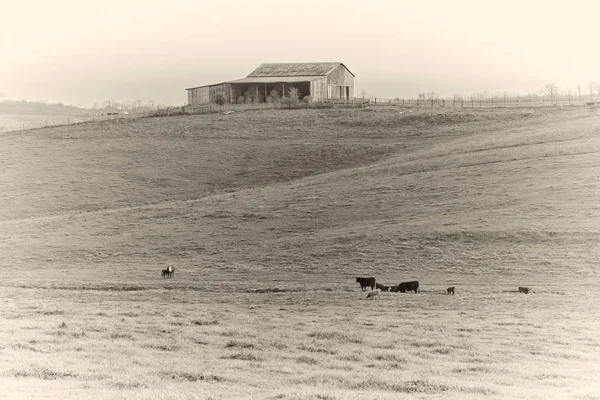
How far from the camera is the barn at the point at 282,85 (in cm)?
10850

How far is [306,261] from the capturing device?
123ft

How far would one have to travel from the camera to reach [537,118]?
83.5m

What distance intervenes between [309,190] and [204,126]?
38142 mm

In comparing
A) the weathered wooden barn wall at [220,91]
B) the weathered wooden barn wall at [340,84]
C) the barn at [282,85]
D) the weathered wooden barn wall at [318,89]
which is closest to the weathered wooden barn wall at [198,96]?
the barn at [282,85]

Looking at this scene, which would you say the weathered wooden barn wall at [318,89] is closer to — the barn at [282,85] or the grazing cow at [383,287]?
the barn at [282,85]

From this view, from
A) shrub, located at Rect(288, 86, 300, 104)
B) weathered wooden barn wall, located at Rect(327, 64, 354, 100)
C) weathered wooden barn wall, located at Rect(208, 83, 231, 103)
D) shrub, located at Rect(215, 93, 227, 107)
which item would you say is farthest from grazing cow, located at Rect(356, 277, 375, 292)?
weathered wooden barn wall, located at Rect(208, 83, 231, 103)

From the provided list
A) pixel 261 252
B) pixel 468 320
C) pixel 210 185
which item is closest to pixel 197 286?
pixel 261 252

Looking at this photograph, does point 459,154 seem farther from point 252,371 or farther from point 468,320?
point 252,371

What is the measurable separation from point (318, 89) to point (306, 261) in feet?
245

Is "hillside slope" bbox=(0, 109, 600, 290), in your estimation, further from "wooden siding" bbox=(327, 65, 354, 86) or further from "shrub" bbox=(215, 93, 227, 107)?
"wooden siding" bbox=(327, 65, 354, 86)

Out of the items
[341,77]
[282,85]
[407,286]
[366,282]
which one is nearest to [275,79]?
[282,85]

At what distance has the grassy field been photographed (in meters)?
16.2

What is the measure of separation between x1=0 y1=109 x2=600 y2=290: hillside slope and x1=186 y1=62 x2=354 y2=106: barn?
721 inches

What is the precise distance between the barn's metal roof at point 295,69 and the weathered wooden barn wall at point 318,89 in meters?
1.73
